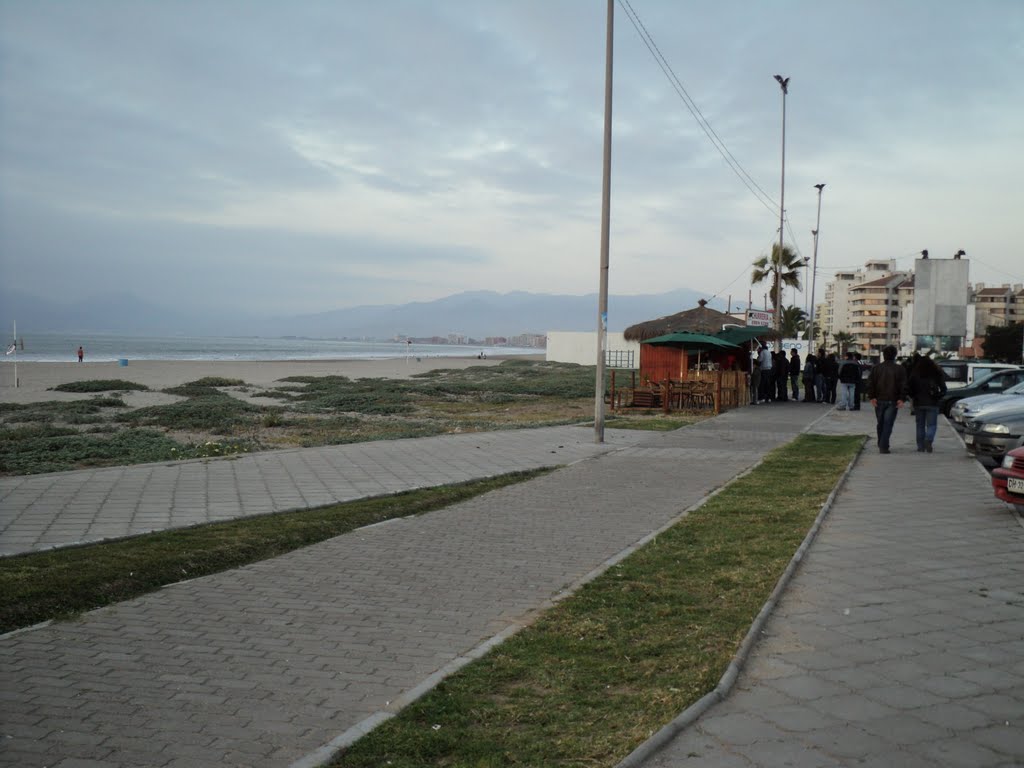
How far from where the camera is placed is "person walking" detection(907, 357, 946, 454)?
1453cm

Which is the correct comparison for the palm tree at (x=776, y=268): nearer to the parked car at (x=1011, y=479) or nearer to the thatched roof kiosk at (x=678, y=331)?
the thatched roof kiosk at (x=678, y=331)

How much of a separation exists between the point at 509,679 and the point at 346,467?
808 centimetres

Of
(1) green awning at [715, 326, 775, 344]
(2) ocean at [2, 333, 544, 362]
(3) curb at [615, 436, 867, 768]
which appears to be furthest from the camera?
(2) ocean at [2, 333, 544, 362]

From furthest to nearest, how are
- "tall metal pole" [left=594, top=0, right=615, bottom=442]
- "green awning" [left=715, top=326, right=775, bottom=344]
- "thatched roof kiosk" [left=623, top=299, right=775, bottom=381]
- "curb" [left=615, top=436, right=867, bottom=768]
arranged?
"thatched roof kiosk" [left=623, top=299, right=775, bottom=381]
"green awning" [left=715, top=326, right=775, bottom=344]
"tall metal pole" [left=594, top=0, right=615, bottom=442]
"curb" [left=615, top=436, right=867, bottom=768]

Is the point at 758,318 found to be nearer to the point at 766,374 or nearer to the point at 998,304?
the point at 766,374

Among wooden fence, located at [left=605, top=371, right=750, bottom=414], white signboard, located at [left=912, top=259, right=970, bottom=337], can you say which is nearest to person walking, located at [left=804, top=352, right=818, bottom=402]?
wooden fence, located at [left=605, top=371, right=750, bottom=414]

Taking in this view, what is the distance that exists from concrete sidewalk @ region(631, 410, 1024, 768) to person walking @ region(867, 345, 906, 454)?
20.8 feet

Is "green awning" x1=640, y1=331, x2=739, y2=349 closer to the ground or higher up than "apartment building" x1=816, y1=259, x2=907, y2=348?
closer to the ground

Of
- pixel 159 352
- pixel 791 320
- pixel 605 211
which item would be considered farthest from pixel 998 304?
pixel 605 211

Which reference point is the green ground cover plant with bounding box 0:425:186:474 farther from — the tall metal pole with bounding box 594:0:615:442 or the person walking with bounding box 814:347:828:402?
the person walking with bounding box 814:347:828:402

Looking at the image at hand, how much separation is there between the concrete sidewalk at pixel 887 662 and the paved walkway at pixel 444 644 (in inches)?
0.6

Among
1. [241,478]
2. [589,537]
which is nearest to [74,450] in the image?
[241,478]

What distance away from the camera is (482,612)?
568cm

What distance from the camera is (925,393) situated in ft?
48.3
